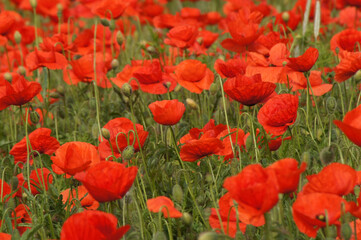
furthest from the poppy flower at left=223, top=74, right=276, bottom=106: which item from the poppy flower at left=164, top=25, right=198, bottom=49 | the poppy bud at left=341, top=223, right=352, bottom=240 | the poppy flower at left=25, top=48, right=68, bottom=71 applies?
Answer: the poppy flower at left=25, top=48, right=68, bottom=71

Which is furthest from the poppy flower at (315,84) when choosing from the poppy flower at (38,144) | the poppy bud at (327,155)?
the poppy flower at (38,144)

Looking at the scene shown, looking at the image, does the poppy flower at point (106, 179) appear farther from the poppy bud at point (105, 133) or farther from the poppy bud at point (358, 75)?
the poppy bud at point (358, 75)

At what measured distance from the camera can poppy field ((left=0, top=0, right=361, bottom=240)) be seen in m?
1.42

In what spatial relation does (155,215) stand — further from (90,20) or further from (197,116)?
(90,20)

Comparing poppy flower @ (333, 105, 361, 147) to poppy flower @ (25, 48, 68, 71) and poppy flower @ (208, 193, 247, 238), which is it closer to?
poppy flower @ (208, 193, 247, 238)

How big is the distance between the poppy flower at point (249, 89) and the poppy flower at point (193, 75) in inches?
17.3

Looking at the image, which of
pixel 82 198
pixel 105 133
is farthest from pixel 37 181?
pixel 105 133

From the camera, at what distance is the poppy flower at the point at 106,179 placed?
147cm

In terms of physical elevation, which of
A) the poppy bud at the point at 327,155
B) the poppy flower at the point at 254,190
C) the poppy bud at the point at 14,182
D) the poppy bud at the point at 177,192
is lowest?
the poppy bud at the point at 14,182

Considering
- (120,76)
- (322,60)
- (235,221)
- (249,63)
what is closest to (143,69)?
(120,76)

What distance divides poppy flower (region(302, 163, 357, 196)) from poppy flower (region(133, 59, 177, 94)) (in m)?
1.11

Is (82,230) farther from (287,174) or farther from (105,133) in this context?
(105,133)

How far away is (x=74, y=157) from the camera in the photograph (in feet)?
6.14

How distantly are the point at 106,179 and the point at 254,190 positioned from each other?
1.21ft
